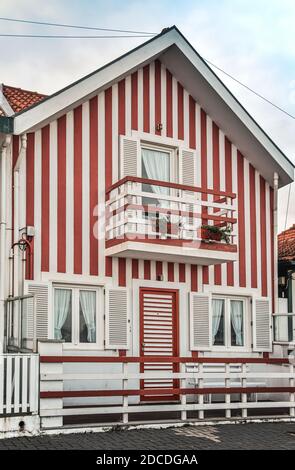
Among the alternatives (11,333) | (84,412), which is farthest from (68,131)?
(84,412)

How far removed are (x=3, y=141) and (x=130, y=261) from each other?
3.87 m

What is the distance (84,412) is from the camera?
11969 millimetres

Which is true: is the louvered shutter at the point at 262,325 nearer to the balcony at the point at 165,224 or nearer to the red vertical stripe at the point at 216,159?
the red vertical stripe at the point at 216,159

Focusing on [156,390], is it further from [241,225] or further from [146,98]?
[146,98]

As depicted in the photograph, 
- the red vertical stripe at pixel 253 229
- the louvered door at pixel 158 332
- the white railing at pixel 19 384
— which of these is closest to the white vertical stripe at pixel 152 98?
the red vertical stripe at pixel 253 229

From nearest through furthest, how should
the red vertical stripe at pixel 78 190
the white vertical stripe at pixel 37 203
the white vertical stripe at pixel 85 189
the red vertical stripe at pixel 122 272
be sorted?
the white vertical stripe at pixel 37 203
the red vertical stripe at pixel 78 190
the white vertical stripe at pixel 85 189
the red vertical stripe at pixel 122 272

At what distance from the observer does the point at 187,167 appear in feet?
54.5

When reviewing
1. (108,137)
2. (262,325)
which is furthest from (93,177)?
(262,325)

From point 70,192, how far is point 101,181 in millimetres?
846

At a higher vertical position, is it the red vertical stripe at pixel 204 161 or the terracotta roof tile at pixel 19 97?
the terracotta roof tile at pixel 19 97

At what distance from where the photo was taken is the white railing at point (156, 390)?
1175 cm

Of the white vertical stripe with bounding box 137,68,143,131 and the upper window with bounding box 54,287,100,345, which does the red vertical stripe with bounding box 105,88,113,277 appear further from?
the upper window with bounding box 54,287,100,345

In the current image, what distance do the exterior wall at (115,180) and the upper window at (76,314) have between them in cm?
33
